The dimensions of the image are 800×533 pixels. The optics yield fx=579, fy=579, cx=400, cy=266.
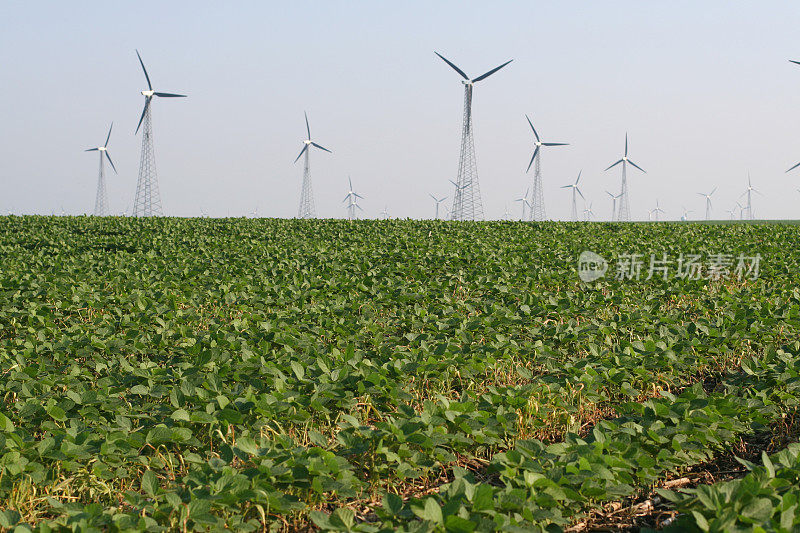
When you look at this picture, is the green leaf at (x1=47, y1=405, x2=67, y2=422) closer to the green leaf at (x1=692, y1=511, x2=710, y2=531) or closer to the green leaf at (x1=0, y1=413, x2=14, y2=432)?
the green leaf at (x1=0, y1=413, x2=14, y2=432)

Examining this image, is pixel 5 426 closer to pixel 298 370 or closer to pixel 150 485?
pixel 150 485

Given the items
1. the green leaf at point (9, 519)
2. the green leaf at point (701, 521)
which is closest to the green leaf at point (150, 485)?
the green leaf at point (9, 519)

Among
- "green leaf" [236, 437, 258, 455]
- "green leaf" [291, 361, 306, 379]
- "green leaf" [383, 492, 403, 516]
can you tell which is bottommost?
"green leaf" [383, 492, 403, 516]

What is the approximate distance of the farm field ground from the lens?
12.2ft

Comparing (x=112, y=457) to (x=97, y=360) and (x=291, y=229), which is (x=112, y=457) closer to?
(x=97, y=360)

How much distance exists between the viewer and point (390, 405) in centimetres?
584

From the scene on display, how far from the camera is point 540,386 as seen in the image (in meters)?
6.02

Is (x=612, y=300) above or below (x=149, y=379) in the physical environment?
above

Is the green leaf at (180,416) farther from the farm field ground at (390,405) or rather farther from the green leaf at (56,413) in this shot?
the green leaf at (56,413)

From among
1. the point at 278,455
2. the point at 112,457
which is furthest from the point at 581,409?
the point at 112,457

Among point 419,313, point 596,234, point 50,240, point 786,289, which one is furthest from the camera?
point 596,234

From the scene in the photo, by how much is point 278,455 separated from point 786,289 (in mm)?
11718

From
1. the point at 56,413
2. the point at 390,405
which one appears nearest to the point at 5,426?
the point at 56,413

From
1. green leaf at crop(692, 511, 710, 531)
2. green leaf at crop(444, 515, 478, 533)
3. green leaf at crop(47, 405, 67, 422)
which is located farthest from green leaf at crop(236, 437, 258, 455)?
green leaf at crop(692, 511, 710, 531)
